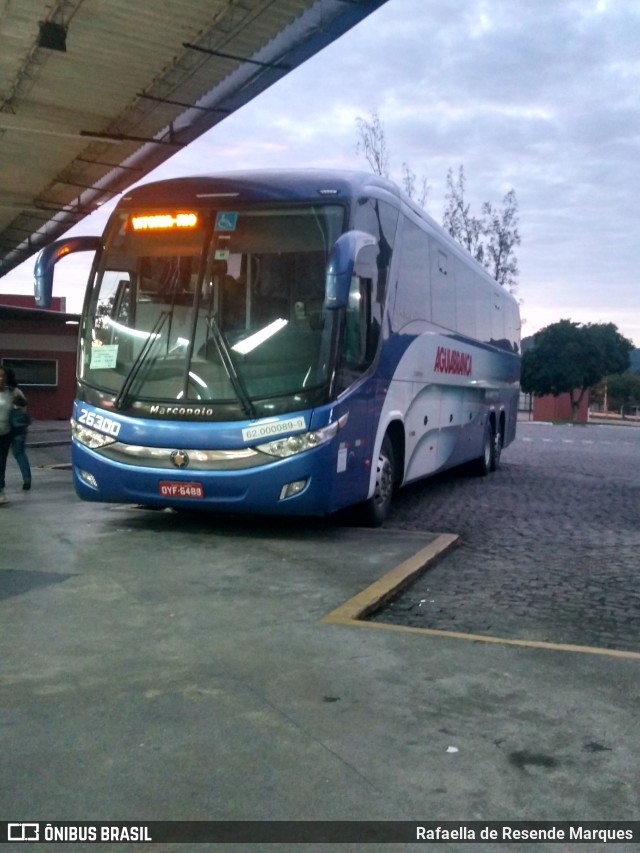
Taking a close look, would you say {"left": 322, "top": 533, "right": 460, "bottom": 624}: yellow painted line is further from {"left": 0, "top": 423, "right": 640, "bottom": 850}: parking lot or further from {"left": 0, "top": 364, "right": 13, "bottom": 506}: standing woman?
{"left": 0, "top": 364, "right": 13, "bottom": 506}: standing woman

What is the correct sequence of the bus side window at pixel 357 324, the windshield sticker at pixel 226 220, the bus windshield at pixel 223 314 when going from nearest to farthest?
1. the bus windshield at pixel 223 314
2. the bus side window at pixel 357 324
3. the windshield sticker at pixel 226 220

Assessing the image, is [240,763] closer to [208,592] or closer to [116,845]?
[116,845]

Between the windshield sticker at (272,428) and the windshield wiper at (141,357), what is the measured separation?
1315mm

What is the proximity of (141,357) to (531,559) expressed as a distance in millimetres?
4203

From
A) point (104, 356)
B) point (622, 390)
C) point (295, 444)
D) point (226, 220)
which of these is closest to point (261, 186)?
point (226, 220)

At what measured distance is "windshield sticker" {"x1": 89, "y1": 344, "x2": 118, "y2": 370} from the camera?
991 cm

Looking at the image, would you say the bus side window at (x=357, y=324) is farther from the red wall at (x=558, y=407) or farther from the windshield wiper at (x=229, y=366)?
the red wall at (x=558, y=407)

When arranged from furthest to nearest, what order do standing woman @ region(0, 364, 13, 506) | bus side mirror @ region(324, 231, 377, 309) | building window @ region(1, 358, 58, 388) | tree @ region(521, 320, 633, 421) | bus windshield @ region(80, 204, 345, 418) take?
tree @ region(521, 320, 633, 421)
building window @ region(1, 358, 58, 388)
standing woman @ region(0, 364, 13, 506)
bus windshield @ region(80, 204, 345, 418)
bus side mirror @ region(324, 231, 377, 309)

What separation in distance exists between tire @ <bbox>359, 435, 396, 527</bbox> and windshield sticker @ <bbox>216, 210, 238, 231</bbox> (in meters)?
2.90

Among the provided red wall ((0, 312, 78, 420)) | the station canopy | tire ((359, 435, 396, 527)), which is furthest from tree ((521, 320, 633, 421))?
tire ((359, 435, 396, 527))

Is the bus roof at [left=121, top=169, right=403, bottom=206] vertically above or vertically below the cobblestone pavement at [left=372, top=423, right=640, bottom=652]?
above

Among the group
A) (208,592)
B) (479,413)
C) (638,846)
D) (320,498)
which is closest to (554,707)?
(638,846)

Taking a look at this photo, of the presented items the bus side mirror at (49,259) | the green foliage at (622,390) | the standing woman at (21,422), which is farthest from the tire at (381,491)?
the green foliage at (622,390)

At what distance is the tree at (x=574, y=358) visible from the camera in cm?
7138
